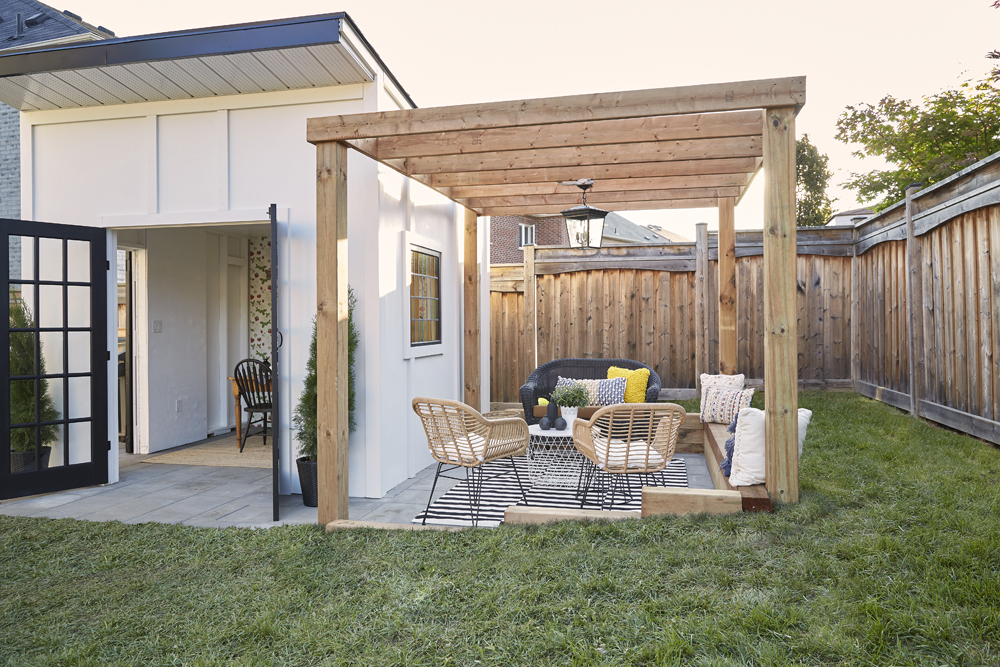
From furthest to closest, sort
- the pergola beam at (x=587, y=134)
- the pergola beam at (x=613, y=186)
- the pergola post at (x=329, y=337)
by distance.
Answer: the pergola beam at (x=613, y=186)
the pergola beam at (x=587, y=134)
the pergola post at (x=329, y=337)

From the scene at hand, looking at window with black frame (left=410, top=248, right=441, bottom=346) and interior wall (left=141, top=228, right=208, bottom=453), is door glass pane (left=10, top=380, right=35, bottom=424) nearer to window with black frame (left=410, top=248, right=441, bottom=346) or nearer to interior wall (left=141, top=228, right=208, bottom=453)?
interior wall (left=141, top=228, right=208, bottom=453)

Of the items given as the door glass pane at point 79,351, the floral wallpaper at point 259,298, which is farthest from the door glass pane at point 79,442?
the floral wallpaper at point 259,298

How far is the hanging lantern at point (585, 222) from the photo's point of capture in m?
5.12

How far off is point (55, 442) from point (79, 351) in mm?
728

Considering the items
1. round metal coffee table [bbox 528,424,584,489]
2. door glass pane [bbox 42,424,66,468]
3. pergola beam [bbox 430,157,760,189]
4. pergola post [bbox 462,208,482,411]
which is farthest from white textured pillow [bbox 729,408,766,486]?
door glass pane [bbox 42,424,66,468]

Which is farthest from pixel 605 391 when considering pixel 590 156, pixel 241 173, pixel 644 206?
pixel 241 173

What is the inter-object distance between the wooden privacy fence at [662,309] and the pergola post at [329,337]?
16.8 feet

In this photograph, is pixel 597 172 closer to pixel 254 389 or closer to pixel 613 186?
pixel 613 186

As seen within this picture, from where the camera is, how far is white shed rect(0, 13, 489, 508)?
4.30 m

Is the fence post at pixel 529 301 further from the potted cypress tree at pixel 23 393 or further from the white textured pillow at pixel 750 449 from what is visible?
the potted cypress tree at pixel 23 393

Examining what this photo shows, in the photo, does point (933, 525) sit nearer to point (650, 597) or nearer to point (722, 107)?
point (650, 597)

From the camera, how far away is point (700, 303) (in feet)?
26.3

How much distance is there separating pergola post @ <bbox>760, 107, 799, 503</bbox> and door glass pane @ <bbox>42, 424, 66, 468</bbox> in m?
5.10

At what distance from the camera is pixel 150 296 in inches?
246
